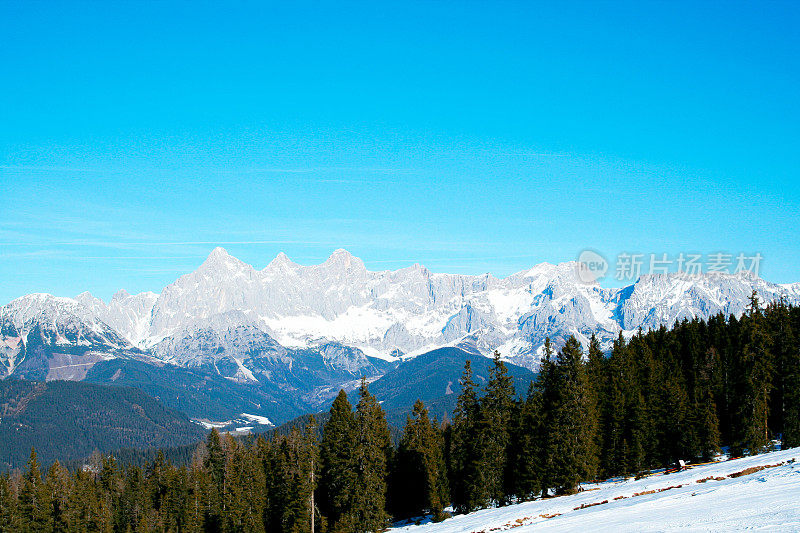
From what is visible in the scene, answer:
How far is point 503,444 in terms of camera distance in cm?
6775

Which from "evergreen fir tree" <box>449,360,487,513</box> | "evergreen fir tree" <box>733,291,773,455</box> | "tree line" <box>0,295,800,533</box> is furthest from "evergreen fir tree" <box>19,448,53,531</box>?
"evergreen fir tree" <box>733,291,773,455</box>

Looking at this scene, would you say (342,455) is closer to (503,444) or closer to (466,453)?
(466,453)

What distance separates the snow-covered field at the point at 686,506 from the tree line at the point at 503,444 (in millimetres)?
10946

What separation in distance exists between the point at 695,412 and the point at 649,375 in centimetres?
856

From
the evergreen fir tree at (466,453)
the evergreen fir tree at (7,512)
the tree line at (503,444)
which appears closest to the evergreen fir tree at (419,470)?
the tree line at (503,444)

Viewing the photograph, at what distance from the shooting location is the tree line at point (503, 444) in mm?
63906

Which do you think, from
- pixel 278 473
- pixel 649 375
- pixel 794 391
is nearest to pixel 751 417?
pixel 794 391

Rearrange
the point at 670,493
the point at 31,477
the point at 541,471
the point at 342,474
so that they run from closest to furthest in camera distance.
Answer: the point at 670,493 < the point at 541,471 < the point at 342,474 < the point at 31,477

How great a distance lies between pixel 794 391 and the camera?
6325cm

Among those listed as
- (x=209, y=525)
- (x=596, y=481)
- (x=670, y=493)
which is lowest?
(x=209, y=525)

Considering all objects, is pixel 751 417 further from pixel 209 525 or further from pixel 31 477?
pixel 31 477

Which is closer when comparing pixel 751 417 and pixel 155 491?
pixel 751 417

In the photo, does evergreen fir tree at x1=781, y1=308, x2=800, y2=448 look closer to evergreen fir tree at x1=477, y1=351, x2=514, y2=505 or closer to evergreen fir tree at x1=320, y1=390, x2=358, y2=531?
evergreen fir tree at x1=477, y1=351, x2=514, y2=505

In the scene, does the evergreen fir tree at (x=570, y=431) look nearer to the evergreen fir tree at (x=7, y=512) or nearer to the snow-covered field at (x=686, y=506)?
the snow-covered field at (x=686, y=506)
